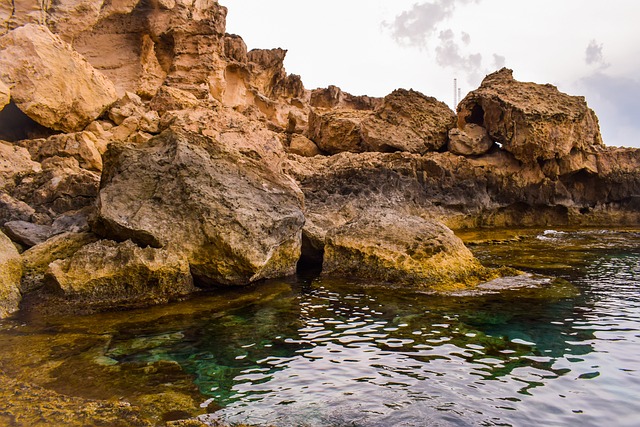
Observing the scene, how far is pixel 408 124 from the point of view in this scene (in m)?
25.0

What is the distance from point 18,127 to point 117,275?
34.9 ft

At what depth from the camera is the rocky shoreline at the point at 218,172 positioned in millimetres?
10906

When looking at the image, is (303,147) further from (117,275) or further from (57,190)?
(117,275)

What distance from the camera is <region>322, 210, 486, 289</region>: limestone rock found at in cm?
1185

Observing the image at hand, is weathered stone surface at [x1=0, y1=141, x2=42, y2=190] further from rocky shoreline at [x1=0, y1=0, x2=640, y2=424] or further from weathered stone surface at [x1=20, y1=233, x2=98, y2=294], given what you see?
weathered stone surface at [x1=20, y1=233, x2=98, y2=294]

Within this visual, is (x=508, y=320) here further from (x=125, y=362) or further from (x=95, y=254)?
(x=95, y=254)

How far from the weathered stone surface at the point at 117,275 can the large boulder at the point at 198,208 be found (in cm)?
44

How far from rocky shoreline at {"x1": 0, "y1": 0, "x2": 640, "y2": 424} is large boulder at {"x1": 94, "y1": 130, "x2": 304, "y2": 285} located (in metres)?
0.04

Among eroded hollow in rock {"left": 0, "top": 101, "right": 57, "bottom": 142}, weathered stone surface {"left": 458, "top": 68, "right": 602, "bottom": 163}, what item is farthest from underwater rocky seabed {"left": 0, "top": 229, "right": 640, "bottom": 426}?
weathered stone surface {"left": 458, "top": 68, "right": 602, "bottom": 163}

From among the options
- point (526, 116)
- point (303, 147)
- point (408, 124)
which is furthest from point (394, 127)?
point (526, 116)

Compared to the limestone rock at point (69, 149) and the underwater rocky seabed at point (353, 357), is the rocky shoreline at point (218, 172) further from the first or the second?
the underwater rocky seabed at point (353, 357)

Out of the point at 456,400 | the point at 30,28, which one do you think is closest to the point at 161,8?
the point at 30,28

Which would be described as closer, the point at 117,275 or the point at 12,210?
the point at 117,275

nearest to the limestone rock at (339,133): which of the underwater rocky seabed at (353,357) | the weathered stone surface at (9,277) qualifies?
the underwater rocky seabed at (353,357)
